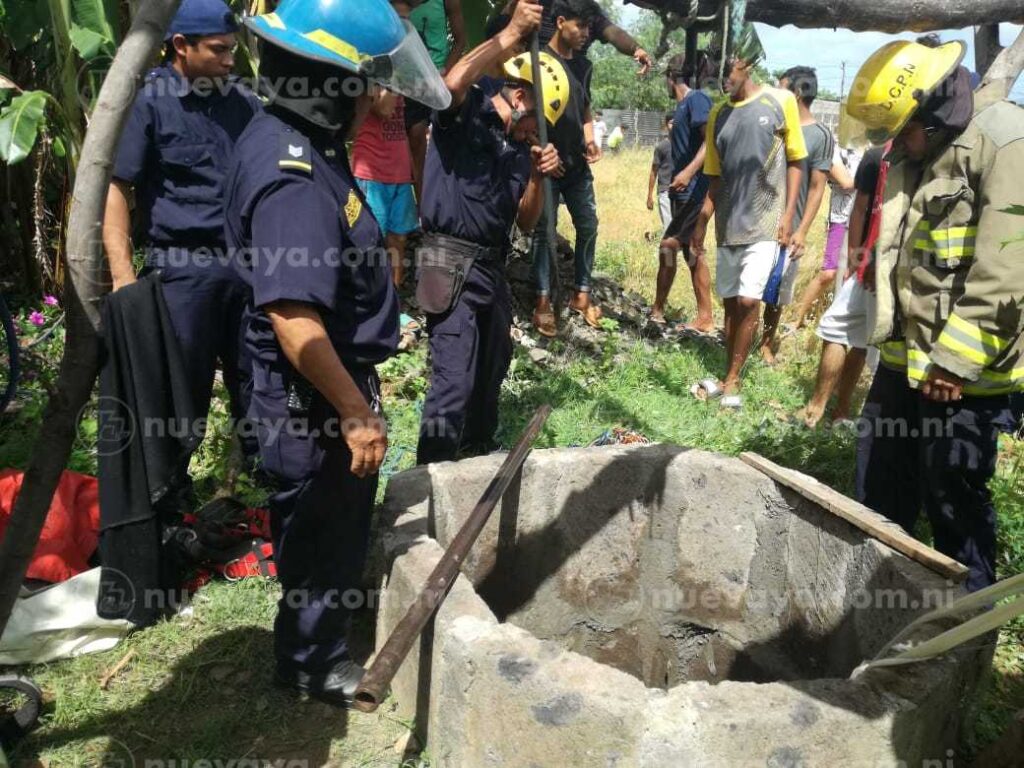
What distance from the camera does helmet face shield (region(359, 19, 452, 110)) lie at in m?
2.33

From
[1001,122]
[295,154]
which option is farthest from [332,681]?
[1001,122]

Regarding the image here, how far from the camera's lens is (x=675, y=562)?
3.25 metres

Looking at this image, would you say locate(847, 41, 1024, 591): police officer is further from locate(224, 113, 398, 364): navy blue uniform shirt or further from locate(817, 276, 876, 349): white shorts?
locate(224, 113, 398, 364): navy blue uniform shirt

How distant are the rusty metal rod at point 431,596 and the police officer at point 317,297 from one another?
0.36 meters

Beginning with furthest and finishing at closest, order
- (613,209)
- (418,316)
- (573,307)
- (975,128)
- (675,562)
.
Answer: (613,209)
(573,307)
(418,316)
(675,562)
(975,128)

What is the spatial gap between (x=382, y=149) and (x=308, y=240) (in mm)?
3065

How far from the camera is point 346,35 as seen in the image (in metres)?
2.27

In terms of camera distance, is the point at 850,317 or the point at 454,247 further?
the point at 850,317

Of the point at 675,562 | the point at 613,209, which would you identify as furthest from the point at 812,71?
the point at 613,209

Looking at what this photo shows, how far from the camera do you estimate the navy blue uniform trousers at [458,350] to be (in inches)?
147

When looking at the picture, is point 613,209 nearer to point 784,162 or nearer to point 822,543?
point 784,162

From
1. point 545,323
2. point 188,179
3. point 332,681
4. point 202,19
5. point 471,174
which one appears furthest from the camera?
point 545,323

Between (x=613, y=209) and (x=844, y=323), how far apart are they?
25.9 ft

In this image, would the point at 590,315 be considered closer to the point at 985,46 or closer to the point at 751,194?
the point at 751,194
